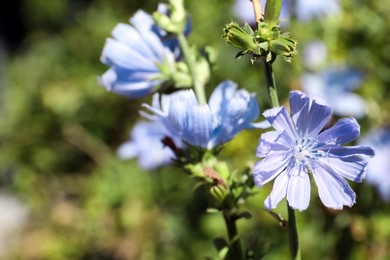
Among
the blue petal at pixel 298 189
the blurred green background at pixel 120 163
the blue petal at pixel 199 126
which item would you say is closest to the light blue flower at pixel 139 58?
the blue petal at pixel 199 126

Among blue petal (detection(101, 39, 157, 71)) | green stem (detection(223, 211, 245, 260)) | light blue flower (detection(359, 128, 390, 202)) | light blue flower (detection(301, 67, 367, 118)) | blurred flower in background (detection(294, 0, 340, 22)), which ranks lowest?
green stem (detection(223, 211, 245, 260))

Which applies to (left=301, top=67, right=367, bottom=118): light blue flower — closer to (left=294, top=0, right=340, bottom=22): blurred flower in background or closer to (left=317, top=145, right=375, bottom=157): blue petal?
(left=294, top=0, right=340, bottom=22): blurred flower in background

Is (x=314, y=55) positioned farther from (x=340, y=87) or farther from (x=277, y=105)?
(x=277, y=105)

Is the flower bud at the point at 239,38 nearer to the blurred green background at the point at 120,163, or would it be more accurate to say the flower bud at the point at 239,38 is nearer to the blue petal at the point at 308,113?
the blue petal at the point at 308,113

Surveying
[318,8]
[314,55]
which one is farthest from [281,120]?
[318,8]

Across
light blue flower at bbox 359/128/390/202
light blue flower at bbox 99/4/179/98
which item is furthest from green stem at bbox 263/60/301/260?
light blue flower at bbox 359/128/390/202
